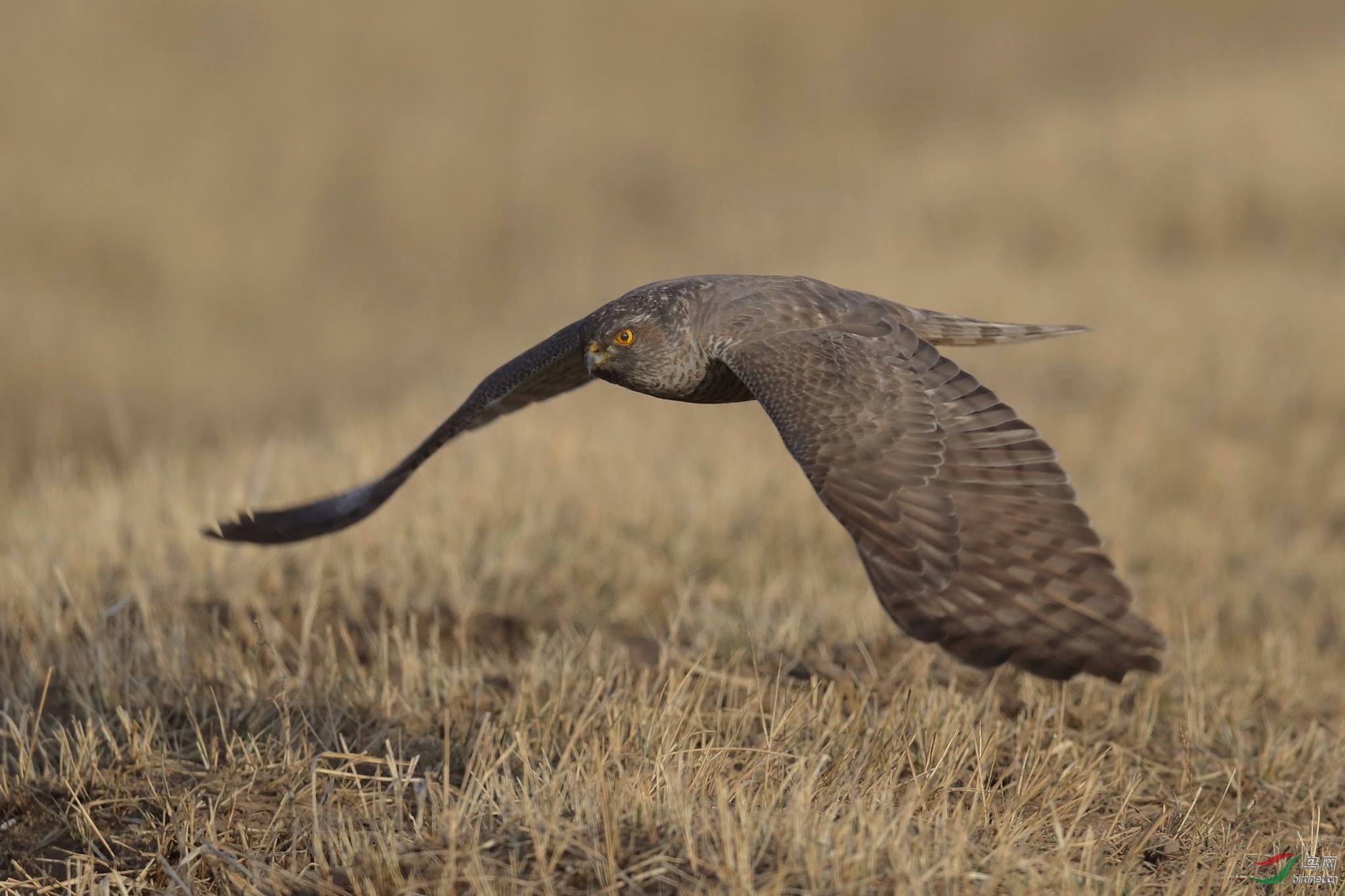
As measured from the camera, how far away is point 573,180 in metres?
20.9

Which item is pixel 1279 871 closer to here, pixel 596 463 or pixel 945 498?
pixel 945 498

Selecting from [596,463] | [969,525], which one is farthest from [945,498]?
[596,463]

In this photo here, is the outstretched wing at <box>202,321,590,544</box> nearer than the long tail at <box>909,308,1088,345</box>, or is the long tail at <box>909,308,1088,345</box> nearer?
the outstretched wing at <box>202,321,590,544</box>

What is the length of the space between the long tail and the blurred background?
A: 5.38m

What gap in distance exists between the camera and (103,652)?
479 cm

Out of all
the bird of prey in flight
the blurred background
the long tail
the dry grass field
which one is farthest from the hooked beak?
the blurred background

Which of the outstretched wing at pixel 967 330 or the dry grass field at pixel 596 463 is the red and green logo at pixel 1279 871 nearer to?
the dry grass field at pixel 596 463

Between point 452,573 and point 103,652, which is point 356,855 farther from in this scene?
point 452,573
